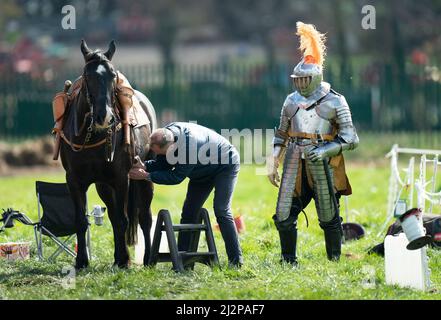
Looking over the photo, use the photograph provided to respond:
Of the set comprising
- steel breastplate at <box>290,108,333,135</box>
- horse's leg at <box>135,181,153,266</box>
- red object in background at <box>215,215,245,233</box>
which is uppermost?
steel breastplate at <box>290,108,333,135</box>

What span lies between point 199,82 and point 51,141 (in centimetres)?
417

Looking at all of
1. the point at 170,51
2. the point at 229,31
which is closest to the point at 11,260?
the point at 170,51

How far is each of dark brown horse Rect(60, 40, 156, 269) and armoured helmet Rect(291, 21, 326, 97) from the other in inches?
66.6

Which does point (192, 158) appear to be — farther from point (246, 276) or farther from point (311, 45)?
point (311, 45)

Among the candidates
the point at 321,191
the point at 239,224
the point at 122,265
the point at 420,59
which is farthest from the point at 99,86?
the point at 420,59

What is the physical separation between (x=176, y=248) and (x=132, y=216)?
1.23 metres

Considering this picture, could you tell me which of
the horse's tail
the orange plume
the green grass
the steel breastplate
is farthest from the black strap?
the horse's tail

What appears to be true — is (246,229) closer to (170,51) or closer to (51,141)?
(51,141)

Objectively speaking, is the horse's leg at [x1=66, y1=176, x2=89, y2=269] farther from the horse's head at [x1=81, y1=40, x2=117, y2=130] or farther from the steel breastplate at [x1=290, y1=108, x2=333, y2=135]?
the steel breastplate at [x1=290, y1=108, x2=333, y2=135]

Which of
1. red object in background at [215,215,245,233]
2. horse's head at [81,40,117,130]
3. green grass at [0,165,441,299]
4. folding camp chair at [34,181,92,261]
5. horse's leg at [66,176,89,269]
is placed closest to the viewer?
green grass at [0,165,441,299]

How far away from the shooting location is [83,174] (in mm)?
Answer: 10844

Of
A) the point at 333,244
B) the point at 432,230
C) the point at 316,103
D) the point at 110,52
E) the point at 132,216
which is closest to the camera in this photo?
the point at 110,52

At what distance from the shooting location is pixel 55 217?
11531 millimetres

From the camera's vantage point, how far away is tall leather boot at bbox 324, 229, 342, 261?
36.4 feet
